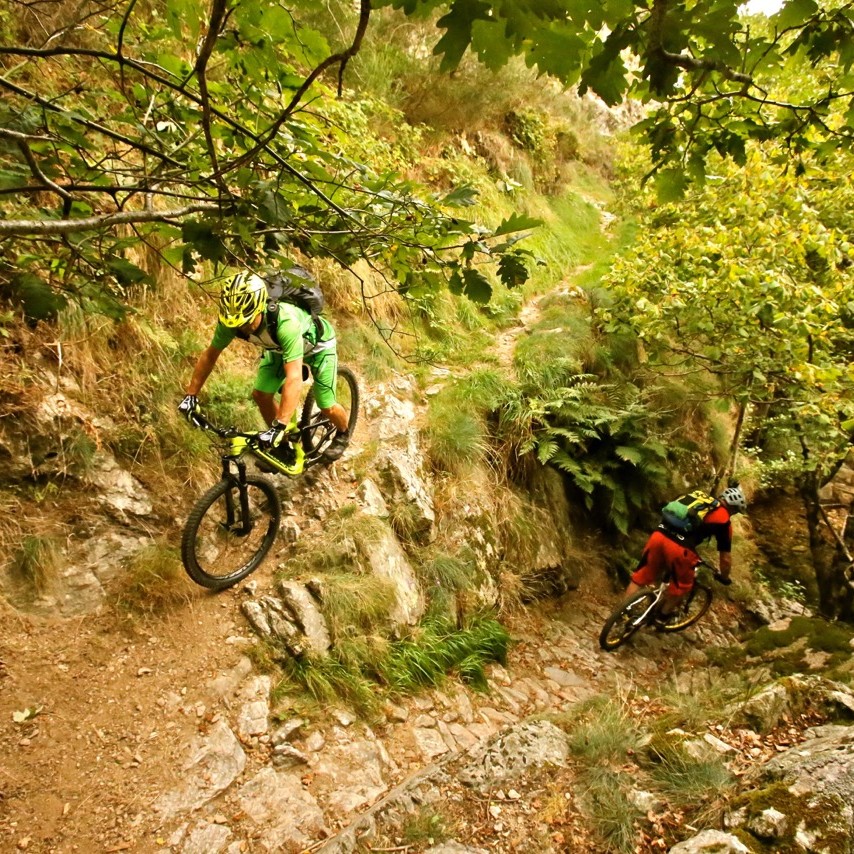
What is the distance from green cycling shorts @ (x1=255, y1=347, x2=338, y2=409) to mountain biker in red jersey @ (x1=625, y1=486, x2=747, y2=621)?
4.20 metres

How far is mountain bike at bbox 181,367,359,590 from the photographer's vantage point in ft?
14.3

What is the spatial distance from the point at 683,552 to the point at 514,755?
3507 millimetres

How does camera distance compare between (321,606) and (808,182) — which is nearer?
(321,606)

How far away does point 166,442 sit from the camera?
5.07m

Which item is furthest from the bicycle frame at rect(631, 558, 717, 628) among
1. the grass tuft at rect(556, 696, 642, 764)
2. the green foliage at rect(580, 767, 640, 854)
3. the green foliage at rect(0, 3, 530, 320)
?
the green foliage at rect(0, 3, 530, 320)

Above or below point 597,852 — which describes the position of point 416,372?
above

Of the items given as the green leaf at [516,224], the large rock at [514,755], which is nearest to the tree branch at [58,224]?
the green leaf at [516,224]

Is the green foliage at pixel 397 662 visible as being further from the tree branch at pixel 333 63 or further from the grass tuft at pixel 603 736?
the tree branch at pixel 333 63

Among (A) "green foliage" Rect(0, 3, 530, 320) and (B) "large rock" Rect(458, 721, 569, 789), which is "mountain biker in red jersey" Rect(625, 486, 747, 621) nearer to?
(B) "large rock" Rect(458, 721, 569, 789)

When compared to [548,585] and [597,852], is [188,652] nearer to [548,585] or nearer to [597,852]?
[597,852]

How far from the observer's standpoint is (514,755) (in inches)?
151

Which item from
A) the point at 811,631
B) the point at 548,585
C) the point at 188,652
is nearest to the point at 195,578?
the point at 188,652

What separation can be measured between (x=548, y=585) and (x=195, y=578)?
178 inches

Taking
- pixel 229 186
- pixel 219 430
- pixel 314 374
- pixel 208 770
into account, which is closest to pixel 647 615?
pixel 314 374
